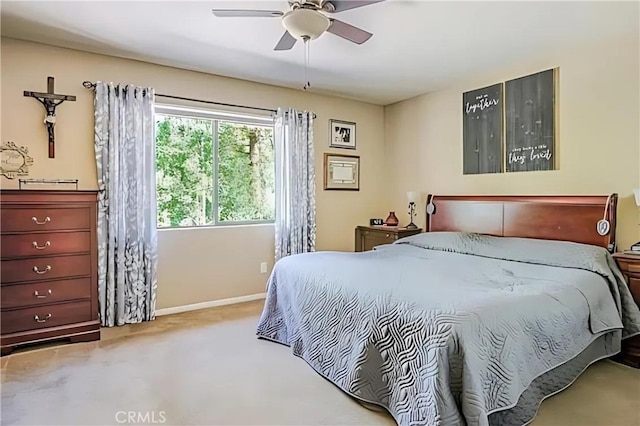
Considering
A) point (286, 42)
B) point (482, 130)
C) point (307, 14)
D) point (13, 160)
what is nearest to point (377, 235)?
point (482, 130)

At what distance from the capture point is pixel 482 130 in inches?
169

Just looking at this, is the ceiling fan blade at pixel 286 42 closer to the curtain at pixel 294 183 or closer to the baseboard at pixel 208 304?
the curtain at pixel 294 183

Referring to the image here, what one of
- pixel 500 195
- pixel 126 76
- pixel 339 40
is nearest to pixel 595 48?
pixel 500 195

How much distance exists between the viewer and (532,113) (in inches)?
150

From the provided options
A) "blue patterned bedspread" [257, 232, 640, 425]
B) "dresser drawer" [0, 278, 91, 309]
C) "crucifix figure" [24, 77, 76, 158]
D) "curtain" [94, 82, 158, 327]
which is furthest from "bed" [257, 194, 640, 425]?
"crucifix figure" [24, 77, 76, 158]

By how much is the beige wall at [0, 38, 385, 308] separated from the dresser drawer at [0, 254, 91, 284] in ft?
2.36

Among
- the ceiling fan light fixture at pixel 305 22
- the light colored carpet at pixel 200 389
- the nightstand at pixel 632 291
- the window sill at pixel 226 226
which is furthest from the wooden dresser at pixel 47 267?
the nightstand at pixel 632 291

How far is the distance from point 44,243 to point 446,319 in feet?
9.92

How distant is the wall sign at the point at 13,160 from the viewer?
3195 mm

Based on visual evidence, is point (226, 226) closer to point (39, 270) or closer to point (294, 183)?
point (294, 183)

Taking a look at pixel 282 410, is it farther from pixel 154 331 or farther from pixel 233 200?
pixel 233 200

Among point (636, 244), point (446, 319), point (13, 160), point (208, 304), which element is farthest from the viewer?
point (208, 304)

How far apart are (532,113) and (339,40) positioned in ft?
6.71

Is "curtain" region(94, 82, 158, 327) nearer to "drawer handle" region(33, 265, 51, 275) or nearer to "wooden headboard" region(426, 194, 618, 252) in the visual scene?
"drawer handle" region(33, 265, 51, 275)
